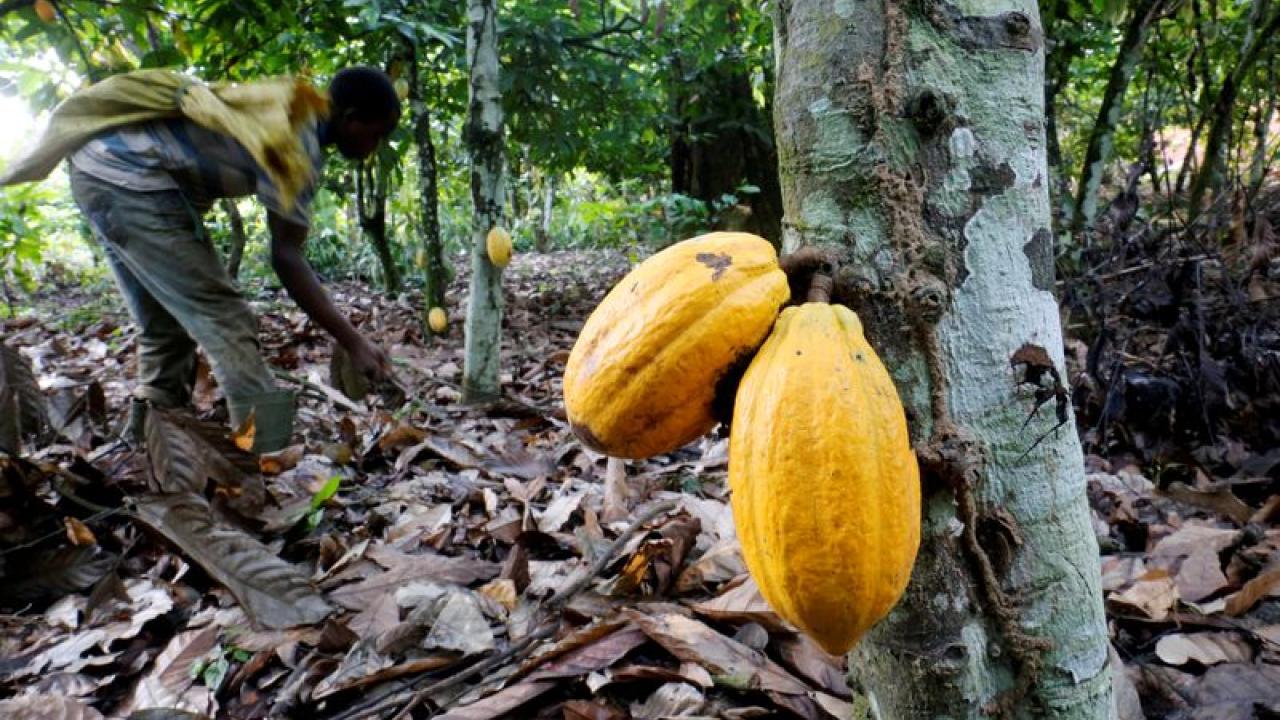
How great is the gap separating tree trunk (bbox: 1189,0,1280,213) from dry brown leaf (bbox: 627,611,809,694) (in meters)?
4.49

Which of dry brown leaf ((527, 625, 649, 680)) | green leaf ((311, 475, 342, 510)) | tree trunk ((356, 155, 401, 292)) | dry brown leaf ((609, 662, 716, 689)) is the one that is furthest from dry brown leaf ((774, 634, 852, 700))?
tree trunk ((356, 155, 401, 292))

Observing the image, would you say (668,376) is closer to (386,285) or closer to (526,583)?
(526,583)

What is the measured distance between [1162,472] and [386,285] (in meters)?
6.96

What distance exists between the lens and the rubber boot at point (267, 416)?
3059 millimetres

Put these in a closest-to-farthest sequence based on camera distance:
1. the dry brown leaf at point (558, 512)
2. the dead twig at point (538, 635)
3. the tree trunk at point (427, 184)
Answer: the dead twig at point (538, 635)
the dry brown leaf at point (558, 512)
the tree trunk at point (427, 184)

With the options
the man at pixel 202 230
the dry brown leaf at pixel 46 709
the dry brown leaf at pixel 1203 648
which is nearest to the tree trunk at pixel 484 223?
the man at pixel 202 230

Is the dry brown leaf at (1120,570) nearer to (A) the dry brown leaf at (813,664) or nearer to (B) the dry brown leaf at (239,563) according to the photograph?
(A) the dry brown leaf at (813,664)

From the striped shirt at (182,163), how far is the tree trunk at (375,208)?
3253 mm

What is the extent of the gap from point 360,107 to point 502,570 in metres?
2.24

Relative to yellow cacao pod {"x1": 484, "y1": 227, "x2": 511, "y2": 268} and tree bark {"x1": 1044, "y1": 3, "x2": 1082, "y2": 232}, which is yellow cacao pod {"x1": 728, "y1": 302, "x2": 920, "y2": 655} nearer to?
yellow cacao pod {"x1": 484, "y1": 227, "x2": 511, "y2": 268}

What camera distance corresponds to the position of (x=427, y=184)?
5625 mm

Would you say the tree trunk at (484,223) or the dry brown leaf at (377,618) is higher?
the tree trunk at (484,223)

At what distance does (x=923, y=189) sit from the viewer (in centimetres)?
84

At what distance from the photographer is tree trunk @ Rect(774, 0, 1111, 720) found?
82 cm
